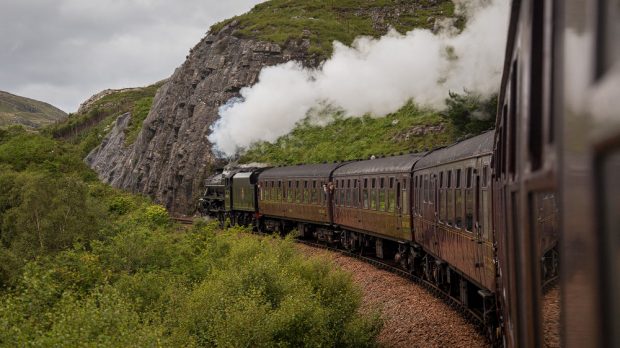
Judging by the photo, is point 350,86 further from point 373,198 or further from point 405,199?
point 405,199

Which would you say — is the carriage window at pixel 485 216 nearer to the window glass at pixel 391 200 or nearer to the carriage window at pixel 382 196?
the window glass at pixel 391 200

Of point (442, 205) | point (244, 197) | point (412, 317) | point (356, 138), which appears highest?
point (356, 138)

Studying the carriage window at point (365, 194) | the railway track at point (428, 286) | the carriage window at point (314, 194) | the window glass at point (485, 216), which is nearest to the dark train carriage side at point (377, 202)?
the carriage window at point (365, 194)

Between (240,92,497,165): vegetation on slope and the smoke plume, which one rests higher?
the smoke plume

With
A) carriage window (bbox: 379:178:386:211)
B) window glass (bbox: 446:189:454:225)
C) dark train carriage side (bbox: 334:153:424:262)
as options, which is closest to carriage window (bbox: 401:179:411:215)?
dark train carriage side (bbox: 334:153:424:262)

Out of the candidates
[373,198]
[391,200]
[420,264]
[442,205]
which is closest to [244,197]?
[373,198]

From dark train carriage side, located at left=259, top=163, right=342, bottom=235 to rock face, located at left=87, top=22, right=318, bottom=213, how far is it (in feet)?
71.8

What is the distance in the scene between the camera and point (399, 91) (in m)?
56.1

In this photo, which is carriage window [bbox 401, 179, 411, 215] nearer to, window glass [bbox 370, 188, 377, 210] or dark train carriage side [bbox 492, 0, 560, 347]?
window glass [bbox 370, 188, 377, 210]

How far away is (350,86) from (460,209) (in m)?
50.3

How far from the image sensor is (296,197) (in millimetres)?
29016

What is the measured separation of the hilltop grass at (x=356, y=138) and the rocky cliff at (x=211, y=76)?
5776mm

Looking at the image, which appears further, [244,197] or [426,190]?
[244,197]

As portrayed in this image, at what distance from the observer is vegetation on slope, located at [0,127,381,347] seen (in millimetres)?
11094
